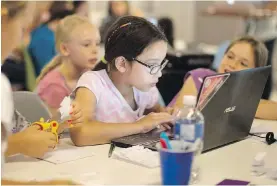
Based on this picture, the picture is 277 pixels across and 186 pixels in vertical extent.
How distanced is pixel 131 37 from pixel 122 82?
203 mm

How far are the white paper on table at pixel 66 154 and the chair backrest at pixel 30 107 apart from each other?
1.25ft

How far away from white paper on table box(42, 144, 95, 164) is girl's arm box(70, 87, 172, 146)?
39 mm

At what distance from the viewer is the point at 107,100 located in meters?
1.93

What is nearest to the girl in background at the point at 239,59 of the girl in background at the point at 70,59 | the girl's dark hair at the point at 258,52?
the girl's dark hair at the point at 258,52

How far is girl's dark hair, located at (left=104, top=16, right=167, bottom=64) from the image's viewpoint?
6.01 ft

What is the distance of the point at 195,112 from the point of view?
143 centimetres

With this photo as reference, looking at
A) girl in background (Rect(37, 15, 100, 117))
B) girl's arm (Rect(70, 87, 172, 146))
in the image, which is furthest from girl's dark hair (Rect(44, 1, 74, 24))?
girl's arm (Rect(70, 87, 172, 146))

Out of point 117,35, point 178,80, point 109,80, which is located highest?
point 117,35

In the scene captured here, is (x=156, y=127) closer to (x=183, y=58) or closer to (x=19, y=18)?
(x=19, y=18)

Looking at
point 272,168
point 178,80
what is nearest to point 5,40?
point 272,168

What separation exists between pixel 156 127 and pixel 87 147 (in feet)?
0.90

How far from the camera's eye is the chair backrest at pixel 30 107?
2.02m

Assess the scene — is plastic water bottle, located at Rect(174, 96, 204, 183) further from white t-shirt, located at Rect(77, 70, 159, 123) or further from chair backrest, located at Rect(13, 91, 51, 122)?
chair backrest, located at Rect(13, 91, 51, 122)

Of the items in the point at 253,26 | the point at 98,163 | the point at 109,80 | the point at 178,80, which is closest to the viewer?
the point at 98,163
